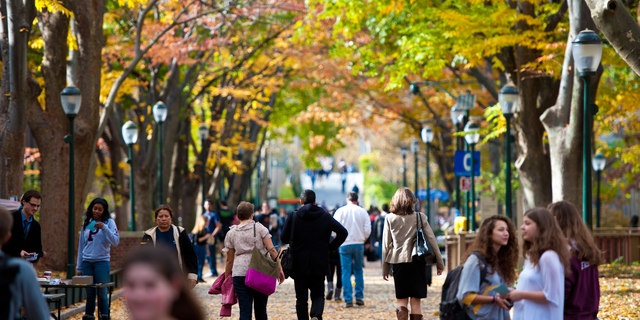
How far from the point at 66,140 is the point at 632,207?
125 feet

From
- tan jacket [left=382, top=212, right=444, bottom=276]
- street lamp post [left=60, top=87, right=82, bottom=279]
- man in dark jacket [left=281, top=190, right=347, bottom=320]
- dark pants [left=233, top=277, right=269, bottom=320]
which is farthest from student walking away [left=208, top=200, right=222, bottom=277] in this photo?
dark pants [left=233, top=277, right=269, bottom=320]

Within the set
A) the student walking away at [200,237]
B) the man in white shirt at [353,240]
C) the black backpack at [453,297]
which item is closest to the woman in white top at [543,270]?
the black backpack at [453,297]

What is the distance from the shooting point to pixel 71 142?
15.9 m

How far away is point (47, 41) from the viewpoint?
664 inches

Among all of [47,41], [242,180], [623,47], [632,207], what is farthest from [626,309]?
[632,207]

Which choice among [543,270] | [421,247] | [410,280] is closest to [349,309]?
[410,280]

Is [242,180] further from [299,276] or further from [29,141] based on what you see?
[299,276]

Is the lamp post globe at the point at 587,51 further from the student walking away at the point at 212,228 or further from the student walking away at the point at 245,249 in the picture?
the student walking away at the point at 212,228

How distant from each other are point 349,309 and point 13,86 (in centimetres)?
619

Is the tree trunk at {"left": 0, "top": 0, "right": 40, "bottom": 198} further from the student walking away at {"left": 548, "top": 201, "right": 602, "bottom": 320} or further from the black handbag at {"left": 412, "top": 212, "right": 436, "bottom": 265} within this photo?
the student walking away at {"left": 548, "top": 201, "right": 602, "bottom": 320}

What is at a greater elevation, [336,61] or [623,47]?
[336,61]

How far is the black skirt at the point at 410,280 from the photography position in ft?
34.6

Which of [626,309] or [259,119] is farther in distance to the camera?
[259,119]

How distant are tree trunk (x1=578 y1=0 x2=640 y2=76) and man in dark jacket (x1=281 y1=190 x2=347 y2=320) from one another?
12.8ft
